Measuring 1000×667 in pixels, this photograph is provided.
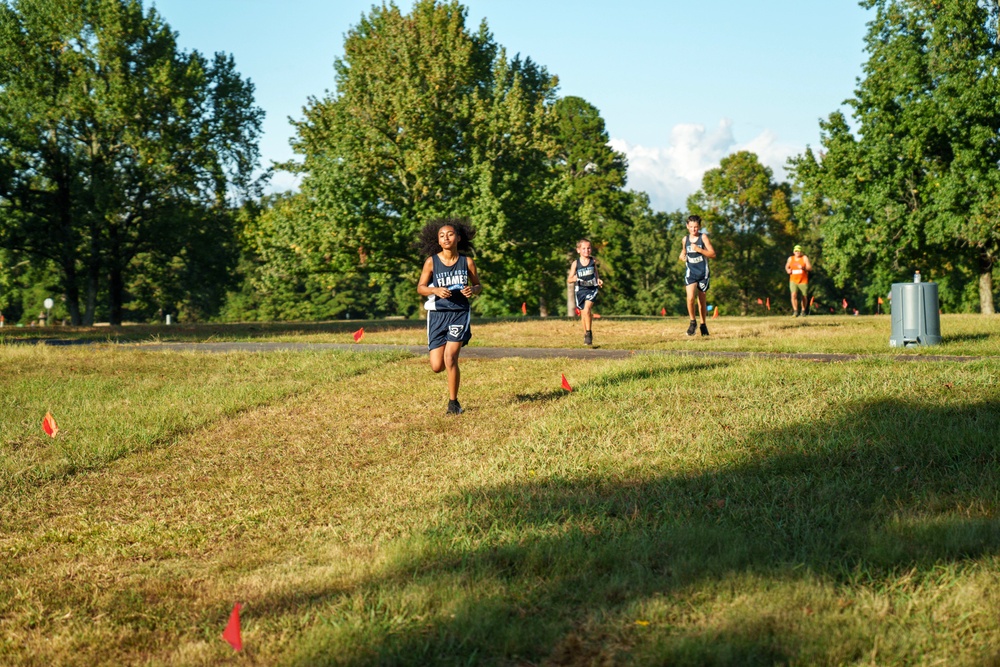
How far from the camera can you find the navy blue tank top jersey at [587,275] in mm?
17359

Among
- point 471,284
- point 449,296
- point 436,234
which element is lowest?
point 449,296

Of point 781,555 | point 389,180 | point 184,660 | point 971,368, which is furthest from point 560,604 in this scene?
point 389,180

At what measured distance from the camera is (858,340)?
52.5 ft

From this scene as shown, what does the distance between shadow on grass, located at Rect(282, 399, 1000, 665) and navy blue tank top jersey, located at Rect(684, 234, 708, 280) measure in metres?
8.96

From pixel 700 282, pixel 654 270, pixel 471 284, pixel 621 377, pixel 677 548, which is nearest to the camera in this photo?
pixel 677 548

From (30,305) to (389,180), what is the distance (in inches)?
2230

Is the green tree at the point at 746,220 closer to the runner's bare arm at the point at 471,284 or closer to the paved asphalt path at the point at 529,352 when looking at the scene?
the paved asphalt path at the point at 529,352

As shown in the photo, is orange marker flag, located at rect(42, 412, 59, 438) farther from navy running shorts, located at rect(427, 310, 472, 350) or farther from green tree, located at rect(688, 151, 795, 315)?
green tree, located at rect(688, 151, 795, 315)

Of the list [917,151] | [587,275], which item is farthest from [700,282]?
[917,151]

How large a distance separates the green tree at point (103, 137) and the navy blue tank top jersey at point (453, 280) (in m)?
26.9

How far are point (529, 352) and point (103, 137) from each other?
2717 cm

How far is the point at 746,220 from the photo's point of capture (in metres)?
62.3

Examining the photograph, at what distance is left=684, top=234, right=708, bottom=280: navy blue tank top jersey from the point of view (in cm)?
1680

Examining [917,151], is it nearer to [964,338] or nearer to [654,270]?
[964,338]
